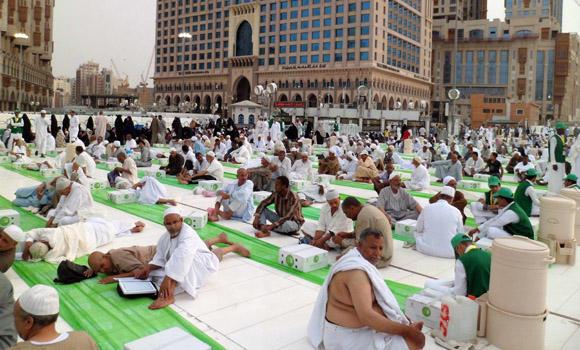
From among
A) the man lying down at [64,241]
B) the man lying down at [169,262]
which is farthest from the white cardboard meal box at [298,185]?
the man lying down at [169,262]

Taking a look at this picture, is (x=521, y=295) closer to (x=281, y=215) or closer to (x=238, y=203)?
(x=281, y=215)

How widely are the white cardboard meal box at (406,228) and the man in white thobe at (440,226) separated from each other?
614mm

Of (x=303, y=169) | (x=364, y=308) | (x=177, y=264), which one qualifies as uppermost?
(x=303, y=169)

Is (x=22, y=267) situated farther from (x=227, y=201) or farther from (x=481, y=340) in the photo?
(x=481, y=340)

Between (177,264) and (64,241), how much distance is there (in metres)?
1.83

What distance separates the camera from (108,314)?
13.6 feet

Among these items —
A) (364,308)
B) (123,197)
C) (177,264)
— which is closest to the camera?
(364,308)

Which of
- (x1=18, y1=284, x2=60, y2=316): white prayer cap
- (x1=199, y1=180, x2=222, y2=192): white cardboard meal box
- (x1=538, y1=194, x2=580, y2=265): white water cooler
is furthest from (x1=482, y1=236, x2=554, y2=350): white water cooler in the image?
(x1=199, y1=180, x2=222, y2=192): white cardboard meal box

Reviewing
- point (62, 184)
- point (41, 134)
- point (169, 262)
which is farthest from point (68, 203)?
point (41, 134)

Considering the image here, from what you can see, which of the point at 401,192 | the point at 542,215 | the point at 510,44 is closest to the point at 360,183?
the point at 401,192

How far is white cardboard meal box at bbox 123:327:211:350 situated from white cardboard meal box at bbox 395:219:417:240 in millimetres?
4288

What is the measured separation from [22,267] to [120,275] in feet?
3.83

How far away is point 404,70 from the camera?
223ft

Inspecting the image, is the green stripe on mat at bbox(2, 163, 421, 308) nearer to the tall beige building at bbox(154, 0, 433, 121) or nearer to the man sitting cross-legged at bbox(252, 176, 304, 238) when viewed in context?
the man sitting cross-legged at bbox(252, 176, 304, 238)
